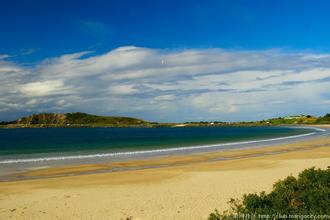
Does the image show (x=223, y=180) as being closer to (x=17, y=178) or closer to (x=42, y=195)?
(x=42, y=195)

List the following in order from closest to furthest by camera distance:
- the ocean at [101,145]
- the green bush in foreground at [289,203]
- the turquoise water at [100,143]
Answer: the green bush in foreground at [289,203], the ocean at [101,145], the turquoise water at [100,143]

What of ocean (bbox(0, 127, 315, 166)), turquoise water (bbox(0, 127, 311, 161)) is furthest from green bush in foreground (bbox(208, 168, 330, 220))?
turquoise water (bbox(0, 127, 311, 161))

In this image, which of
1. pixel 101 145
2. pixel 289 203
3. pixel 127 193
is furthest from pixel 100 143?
pixel 289 203

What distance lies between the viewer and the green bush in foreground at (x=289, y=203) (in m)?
7.97

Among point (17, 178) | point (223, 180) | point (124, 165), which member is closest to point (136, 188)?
point (223, 180)

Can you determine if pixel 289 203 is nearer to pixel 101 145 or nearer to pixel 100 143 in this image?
pixel 101 145

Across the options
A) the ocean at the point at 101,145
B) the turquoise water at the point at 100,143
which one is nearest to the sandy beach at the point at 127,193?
the ocean at the point at 101,145

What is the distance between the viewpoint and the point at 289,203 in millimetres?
9297

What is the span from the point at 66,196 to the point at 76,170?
9955 millimetres

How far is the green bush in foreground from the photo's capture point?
797 centimetres

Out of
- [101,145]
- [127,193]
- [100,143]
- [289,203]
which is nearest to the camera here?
[289,203]

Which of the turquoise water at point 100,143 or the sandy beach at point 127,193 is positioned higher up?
the turquoise water at point 100,143

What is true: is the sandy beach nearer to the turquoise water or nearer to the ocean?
the ocean

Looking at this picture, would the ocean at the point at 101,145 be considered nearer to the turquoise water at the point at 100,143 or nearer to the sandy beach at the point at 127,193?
the turquoise water at the point at 100,143
